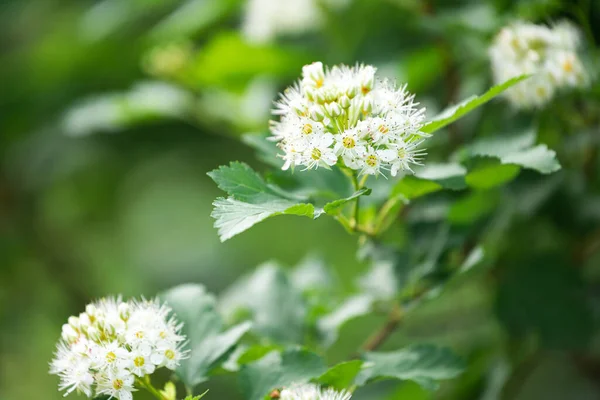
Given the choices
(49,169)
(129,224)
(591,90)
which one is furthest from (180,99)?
(129,224)

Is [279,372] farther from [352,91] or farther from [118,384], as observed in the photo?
[352,91]

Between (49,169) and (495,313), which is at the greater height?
(49,169)

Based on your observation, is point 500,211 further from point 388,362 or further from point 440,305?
point 440,305

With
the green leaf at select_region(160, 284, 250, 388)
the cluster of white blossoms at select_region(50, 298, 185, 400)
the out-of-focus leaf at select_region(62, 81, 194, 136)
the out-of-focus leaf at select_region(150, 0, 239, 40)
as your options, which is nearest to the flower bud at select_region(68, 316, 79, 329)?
the cluster of white blossoms at select_region(50, 298, 185, 400)

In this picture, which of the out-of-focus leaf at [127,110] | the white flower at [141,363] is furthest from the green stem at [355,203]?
the out-of-focus leaf at [127,110]

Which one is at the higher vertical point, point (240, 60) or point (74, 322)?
point (240, 60)

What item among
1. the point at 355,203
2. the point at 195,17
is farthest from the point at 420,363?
the point at 195,17

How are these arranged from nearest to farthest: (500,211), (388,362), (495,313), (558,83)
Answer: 1. (388,362)
2. (558,83)
3. (500,211)
4. (495,313)
